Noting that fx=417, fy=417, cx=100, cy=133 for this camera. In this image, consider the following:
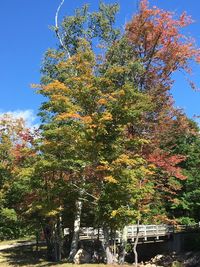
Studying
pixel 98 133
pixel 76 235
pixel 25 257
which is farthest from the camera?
pixel 25 257

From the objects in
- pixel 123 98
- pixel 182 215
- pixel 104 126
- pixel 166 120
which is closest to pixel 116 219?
pixel 104 126

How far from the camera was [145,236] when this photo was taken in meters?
33.5

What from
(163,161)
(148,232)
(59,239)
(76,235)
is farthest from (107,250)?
(148,232)

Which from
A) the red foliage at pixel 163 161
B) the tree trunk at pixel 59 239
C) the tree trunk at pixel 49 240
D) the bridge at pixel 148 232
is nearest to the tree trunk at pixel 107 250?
the tree trunk at pixel 59 239

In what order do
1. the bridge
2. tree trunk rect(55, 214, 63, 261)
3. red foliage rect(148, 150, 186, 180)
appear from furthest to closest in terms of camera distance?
1. the bridge
2. red foliage rect(148, 150, 186, 180)
3. tree trunk rect(55, 214, 63, 261)

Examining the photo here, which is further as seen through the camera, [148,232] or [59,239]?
[148,232]

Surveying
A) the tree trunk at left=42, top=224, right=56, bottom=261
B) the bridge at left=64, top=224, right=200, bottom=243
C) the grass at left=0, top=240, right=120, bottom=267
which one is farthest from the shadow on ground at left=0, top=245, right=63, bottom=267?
the bridge at left=64, top=224, right=200, bottom=243

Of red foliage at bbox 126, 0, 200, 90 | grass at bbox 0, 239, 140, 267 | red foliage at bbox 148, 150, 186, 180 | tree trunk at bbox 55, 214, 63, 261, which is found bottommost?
grass at bbox 0, 239, 140, 267

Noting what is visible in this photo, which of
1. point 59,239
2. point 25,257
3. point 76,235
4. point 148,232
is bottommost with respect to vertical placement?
point 25,257

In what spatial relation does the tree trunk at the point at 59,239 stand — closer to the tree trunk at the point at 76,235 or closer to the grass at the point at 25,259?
the grass at the point at 25,259

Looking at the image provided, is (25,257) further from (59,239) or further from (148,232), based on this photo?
(148,232)

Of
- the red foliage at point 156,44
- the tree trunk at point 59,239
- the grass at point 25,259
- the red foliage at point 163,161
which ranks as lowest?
the grass at point 25,259

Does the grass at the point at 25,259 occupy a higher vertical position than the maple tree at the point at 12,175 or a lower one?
→ lower

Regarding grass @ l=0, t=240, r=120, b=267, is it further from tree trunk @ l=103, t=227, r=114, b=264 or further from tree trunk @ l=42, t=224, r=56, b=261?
tree trunk @ l=103, t=227, r=114, b=264
